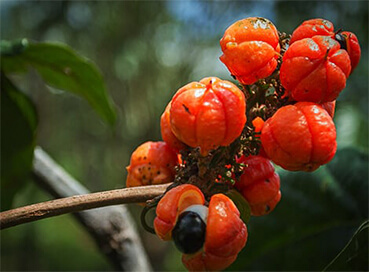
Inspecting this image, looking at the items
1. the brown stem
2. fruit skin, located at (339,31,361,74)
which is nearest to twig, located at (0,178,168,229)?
the brown stem

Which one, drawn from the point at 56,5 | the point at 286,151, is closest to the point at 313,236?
the point at 286,151

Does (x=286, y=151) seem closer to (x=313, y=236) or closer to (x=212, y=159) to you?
(x=212, y=159)

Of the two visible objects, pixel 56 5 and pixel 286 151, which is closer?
pixel 286 151

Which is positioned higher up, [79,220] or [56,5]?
[79,220]

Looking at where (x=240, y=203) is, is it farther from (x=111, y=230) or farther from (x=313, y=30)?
(x=111, y=230)

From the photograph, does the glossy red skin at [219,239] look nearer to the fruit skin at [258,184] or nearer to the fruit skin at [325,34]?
the fruit skin at [258,184]

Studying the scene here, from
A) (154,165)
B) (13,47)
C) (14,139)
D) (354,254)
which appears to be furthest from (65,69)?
(354,254)

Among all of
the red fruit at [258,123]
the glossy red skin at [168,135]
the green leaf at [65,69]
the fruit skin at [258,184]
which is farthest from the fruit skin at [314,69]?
the green leaf at [65,69]
